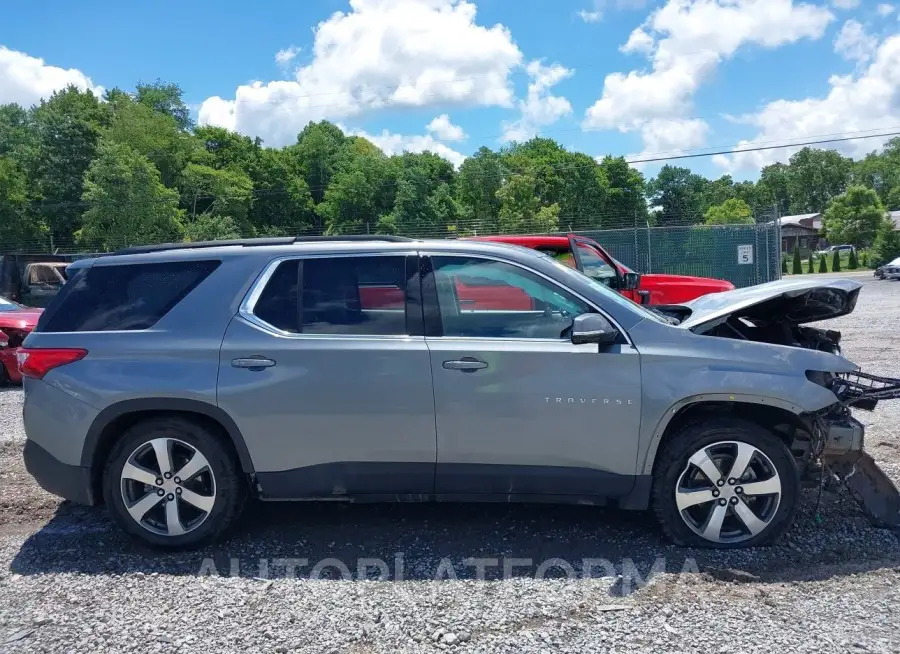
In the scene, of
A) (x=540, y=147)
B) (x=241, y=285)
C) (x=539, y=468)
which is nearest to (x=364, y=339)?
(x=241, y=285)

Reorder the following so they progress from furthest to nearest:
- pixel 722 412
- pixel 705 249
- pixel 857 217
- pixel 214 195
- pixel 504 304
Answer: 1. pixel 214 195
2. pixel 857 217
3. pixel 705 249
4. pixel 504 304
5. pixel 722 412

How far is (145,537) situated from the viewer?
4348mm

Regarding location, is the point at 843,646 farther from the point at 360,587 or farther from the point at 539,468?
the point at 360,587

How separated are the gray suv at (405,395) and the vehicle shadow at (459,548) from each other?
7.4 inches

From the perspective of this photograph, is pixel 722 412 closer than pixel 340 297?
Yes

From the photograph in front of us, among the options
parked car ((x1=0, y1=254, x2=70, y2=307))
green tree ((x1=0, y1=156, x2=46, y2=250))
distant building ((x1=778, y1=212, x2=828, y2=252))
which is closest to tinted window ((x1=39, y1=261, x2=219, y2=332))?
parked car ((x1=0, y1=254, x2=70, y2=307))

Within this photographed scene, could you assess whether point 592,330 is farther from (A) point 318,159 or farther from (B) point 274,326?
(A) point 318,159

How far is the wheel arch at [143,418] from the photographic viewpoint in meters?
4.24

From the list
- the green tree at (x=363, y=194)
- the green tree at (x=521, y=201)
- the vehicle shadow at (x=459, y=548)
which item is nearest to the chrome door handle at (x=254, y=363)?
the vehicle shadow at (x=459, y=548)

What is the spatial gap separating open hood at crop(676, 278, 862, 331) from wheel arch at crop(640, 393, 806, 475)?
509 millimetres

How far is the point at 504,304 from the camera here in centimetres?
452

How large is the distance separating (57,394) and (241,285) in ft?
4.02

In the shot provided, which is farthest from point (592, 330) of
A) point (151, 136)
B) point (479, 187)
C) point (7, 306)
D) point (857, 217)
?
point (857, 217)

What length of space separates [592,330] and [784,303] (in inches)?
67.2
